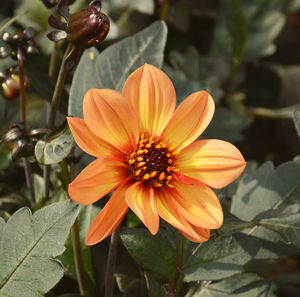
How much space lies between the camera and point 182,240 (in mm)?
1120

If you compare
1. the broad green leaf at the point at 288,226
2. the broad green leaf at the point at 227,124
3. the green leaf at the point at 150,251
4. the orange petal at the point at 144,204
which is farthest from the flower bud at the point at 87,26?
the broad green leaf at the point at 227,124

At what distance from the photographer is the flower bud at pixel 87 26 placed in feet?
2.91

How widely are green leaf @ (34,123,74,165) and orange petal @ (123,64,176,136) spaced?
14cm

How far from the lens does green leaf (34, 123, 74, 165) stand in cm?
92

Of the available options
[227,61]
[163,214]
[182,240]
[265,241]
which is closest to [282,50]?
[227,61]

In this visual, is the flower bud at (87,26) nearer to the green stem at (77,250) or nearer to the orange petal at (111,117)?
the orange petal at (111,117)

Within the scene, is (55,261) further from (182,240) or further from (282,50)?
(282,50)

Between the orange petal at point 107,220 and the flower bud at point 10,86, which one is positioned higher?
the flower bud at point 10,86

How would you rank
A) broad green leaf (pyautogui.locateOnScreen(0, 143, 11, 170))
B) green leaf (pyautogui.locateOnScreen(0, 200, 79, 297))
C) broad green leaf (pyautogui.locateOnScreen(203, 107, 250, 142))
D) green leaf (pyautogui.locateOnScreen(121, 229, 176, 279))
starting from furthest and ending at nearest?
1. broad green leaf (pyautogui.locateOnScreen(203, 107, 250, 142))
2. broad green leaf (pyautogui.locateOnScreen(0, 143, 11, 170))
3. green leaf (pyautogui.locateOnScreen(121, 229, 176, 279))
4. green leaf (pyautogui.locateOnScreen(0, 200, 79, 297))

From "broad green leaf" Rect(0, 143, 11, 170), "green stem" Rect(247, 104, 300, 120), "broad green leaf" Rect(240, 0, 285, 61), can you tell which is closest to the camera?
"broad green leaf" Rect(0, 143, 11, 170)

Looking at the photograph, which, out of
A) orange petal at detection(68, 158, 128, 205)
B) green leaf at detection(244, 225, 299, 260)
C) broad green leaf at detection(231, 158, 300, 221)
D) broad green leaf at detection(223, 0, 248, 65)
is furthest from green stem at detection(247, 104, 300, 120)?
orange petal at detection(68, 158, 128, 205)

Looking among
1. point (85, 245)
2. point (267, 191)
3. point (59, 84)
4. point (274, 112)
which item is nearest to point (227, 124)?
point (274, 112)

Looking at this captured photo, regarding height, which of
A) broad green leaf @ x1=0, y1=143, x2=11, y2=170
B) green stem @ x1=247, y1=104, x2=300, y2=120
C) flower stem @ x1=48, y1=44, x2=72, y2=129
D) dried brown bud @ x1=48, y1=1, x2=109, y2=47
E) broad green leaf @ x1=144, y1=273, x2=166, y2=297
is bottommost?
green stem @ x1=247, y1=104, x2=300, y2=120

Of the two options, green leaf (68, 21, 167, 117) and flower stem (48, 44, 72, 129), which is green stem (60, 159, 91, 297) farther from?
green leaf (68, 21, 167, 117)
